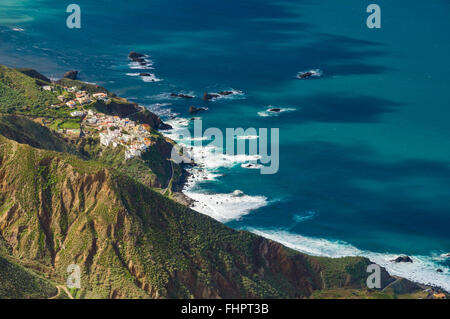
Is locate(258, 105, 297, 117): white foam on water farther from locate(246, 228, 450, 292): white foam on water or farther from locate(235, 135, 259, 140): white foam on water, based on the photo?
locate(246, 228, 450, 292): white foam on water

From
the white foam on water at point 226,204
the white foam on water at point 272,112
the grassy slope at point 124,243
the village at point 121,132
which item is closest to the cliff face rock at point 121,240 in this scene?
the grassy slope at point 124,243

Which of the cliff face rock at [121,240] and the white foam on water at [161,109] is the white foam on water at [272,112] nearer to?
the white foam on water at [161,109]

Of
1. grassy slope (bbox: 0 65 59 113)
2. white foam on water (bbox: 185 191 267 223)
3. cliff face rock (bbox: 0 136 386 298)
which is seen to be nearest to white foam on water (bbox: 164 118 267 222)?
white foam on water (bbox: 185 191 267 223)

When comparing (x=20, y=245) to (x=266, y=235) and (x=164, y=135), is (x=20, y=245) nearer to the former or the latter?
(x=266, y=235)

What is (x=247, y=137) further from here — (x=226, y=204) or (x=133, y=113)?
(x=226, y=204)

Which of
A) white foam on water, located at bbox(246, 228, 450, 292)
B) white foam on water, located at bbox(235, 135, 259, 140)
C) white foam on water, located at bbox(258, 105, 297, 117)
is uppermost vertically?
white foam on water, located at bbox(258, 105, 297, 117)
